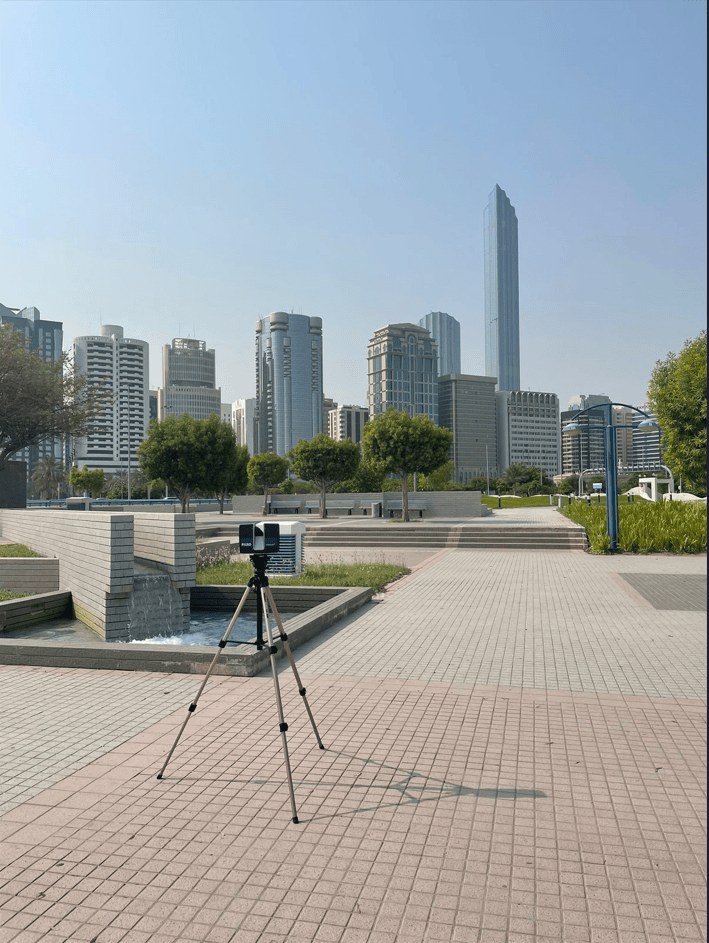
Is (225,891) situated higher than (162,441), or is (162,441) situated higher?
(162,441)

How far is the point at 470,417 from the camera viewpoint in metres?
190

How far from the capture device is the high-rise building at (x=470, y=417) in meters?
186

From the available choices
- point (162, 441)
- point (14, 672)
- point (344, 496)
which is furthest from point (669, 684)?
point (344, 496)

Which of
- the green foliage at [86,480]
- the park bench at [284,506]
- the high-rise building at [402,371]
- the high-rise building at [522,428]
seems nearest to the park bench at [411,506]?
the park bench at [284,506]

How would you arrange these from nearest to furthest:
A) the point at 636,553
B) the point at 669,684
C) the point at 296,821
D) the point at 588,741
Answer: the point at 296,821, the point at 588,741, the point at 669,684, the point at 636,553

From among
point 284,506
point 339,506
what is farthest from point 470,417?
point 339,506

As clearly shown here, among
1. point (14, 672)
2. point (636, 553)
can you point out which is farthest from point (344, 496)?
point (14, 672)

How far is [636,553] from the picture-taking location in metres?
19.7

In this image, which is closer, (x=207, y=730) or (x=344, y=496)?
(x=207, y=730)

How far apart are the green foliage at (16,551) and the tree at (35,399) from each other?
10313mm

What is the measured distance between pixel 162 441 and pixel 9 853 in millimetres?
31357

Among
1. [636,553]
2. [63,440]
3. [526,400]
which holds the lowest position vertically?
[636,553]

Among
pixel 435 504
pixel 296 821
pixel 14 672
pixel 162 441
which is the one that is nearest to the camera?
pixel 296 821

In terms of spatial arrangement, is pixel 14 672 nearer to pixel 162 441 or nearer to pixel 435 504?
pixel 162 441
